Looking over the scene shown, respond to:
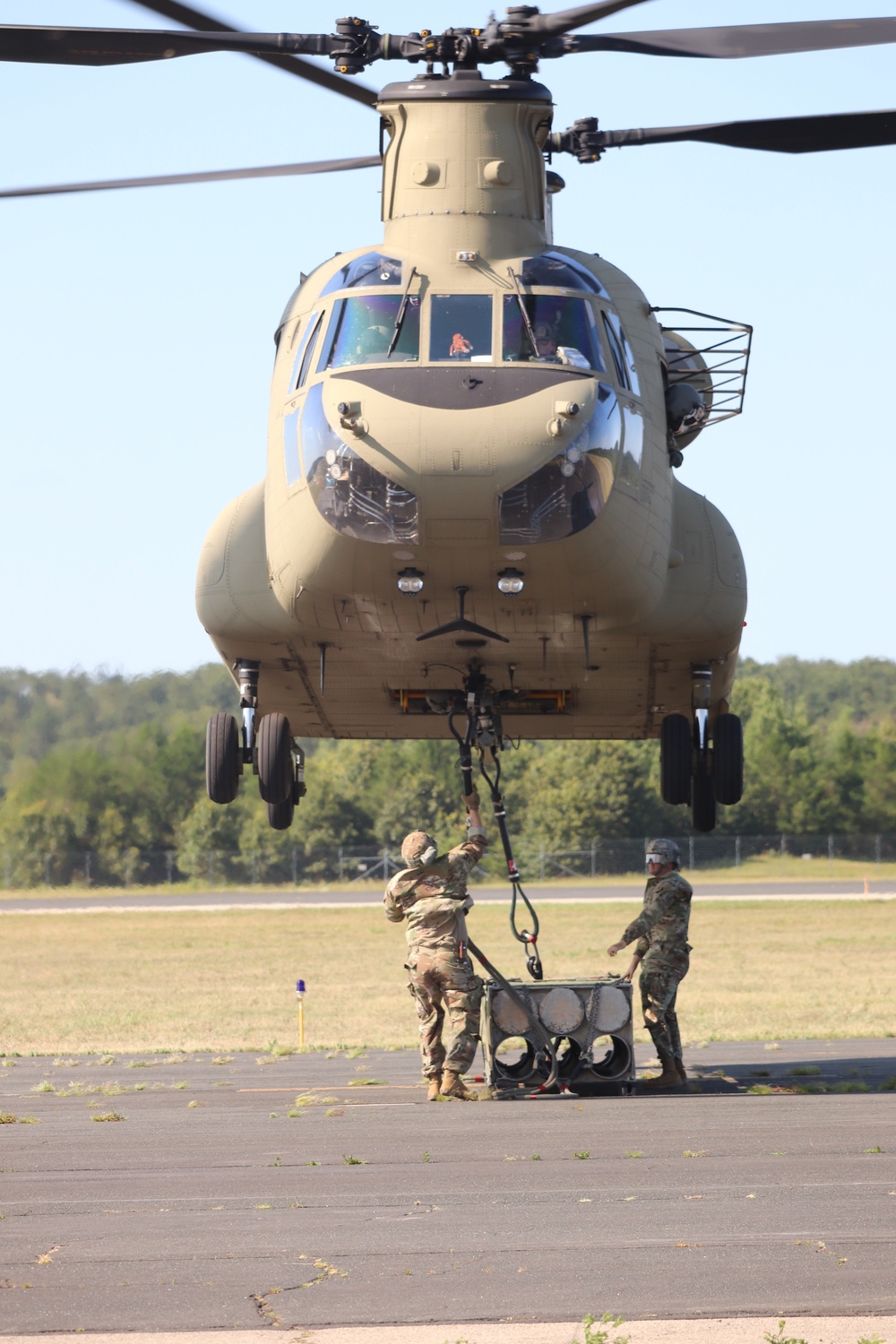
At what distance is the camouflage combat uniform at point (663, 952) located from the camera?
44.4 feet

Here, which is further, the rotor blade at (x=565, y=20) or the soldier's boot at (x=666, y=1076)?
the soldier's boot at (x=666, y=1076)

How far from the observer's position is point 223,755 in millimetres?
14445

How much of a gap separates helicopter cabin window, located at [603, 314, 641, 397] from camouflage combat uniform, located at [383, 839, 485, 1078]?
366cm

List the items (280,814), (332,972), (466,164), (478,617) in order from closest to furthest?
(478,617) → (466,164) → (280,814) → (332,972)

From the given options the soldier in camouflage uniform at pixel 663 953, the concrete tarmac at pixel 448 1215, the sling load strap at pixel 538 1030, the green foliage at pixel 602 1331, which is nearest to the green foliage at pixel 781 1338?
the concrete tarmac at pixel 448 1215

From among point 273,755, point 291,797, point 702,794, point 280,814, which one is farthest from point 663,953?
point 280,814

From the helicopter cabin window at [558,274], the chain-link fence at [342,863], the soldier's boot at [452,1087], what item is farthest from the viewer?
the chain-link fence at [342,863]

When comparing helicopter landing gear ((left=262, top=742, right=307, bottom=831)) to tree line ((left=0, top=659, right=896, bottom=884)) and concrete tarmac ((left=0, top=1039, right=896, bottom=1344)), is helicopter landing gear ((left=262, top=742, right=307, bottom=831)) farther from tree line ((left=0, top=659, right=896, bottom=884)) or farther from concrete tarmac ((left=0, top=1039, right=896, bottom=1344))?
tree line ((left=0, top=659, right=896, bottom=884))

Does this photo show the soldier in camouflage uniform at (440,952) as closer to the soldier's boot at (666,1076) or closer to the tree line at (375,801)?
the soldier's boot at (666,1076)

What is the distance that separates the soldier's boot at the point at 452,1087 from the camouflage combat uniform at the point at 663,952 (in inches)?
69.6

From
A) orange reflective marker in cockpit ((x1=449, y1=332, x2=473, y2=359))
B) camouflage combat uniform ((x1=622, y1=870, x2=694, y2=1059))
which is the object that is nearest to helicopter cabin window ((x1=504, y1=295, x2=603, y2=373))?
orange reflective marker in cockpit ((x1=449, y1=332, x2=473, y2=359))

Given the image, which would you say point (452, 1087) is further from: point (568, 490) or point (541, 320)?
point (541, 320)

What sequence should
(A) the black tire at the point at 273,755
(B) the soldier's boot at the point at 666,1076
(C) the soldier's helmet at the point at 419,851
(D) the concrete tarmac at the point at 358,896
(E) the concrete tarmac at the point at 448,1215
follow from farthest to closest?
(D) the concrete tarmac at the point at 358,896 < (A) the black tire at the point at 273,755 < (B) the soldier's boot at the point at 666,1076 < (C) the soldier's helmet at the point at 419,851 < (E) the concrete tarmac at the point at 448,1215

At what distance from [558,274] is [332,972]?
21.0 metres
